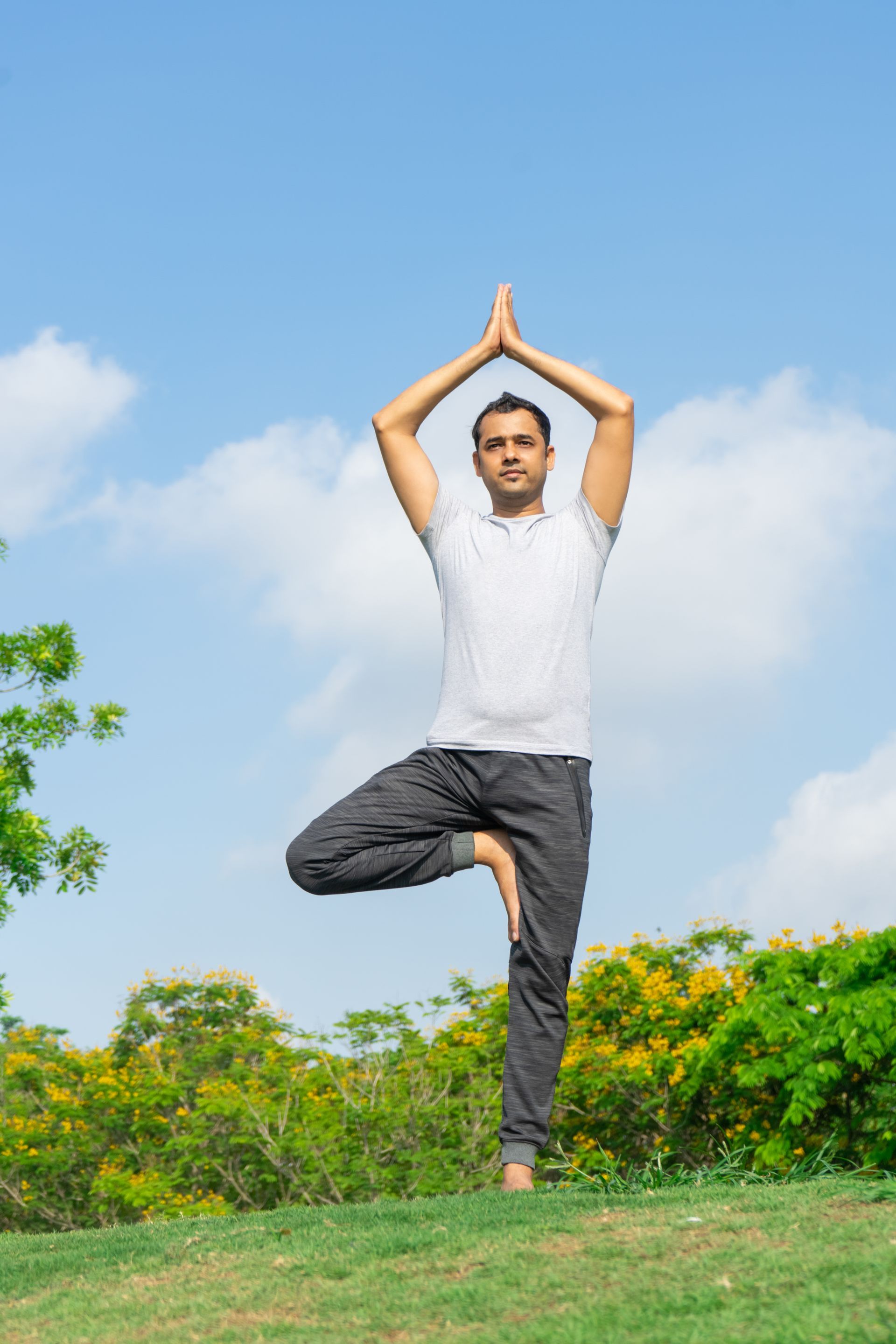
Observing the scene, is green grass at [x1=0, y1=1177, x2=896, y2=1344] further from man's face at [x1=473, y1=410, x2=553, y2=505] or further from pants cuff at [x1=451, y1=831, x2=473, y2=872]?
man's face at [x1=473, y1=410, x2=553, y2=505]

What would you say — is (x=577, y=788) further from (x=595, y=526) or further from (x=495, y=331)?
(x=495, y=331)

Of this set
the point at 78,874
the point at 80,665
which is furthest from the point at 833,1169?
the point at 80,665

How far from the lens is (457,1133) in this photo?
8.68 metres

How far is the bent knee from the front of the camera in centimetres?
413

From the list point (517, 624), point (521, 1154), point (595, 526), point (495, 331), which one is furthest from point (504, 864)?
point (495, 331)

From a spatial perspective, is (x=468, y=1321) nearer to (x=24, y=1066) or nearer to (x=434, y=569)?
(x=434, y=569)

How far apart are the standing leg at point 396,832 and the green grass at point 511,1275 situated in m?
1.10

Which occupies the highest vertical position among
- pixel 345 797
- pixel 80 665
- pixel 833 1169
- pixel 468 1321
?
pixel 80 665

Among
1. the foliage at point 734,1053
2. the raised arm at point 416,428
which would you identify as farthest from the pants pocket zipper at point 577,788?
the foliage at point 734,1053

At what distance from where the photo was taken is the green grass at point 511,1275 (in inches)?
93.6

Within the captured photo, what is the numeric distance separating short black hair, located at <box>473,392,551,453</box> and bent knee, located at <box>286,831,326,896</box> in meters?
1.63

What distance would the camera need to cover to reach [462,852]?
4199 millimetres

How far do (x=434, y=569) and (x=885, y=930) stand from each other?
325 cm

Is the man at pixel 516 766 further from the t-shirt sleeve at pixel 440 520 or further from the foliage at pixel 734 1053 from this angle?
the foliage at pixel 734 1053
